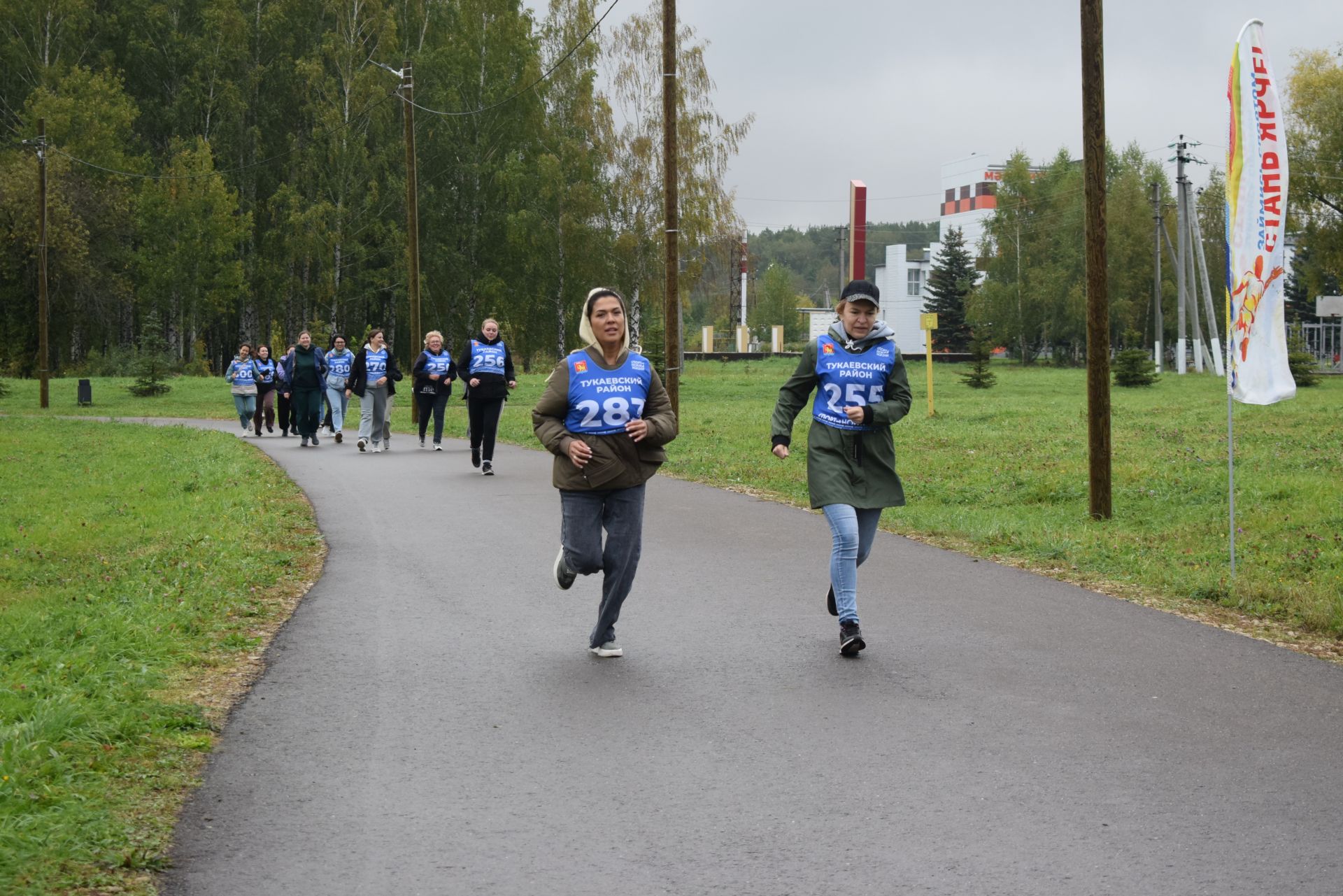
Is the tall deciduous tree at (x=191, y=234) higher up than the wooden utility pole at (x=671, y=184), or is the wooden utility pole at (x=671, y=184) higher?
the tall deciduous tree at (x=191, y=234)

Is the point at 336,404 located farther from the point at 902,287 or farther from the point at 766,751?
the point at 902,287

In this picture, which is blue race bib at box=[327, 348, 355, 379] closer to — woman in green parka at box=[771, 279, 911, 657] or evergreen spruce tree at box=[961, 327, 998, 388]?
woman in green parka at box=[771, 279, 911, 657]

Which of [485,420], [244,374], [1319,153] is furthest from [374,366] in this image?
[1319,153]

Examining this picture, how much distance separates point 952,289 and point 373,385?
3353 inches

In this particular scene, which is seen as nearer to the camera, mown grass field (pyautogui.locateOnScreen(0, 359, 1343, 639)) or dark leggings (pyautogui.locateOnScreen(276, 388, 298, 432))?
mown grass field (pyautogui.locateOnScreen(0, 359, 1343, 639))

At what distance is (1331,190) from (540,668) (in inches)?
2312

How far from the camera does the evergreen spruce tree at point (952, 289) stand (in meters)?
100

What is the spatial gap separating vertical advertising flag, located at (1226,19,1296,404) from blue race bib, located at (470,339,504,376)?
33.1ft

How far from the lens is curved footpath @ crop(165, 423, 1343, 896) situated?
420 cm

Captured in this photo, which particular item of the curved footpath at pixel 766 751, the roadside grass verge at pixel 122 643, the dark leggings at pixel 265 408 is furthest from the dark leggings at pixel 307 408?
the curved footpath at pixel 766 751

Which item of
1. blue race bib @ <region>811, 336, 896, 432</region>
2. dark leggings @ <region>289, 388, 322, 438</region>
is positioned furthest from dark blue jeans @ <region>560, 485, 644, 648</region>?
dark leggings @ <region>289, 388, 322, 438</region>

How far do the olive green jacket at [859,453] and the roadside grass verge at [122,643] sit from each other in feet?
9.88

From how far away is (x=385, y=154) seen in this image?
56531 mm

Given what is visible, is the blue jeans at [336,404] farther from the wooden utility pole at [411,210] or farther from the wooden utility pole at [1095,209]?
the wooden utility pole at [1095,209]
